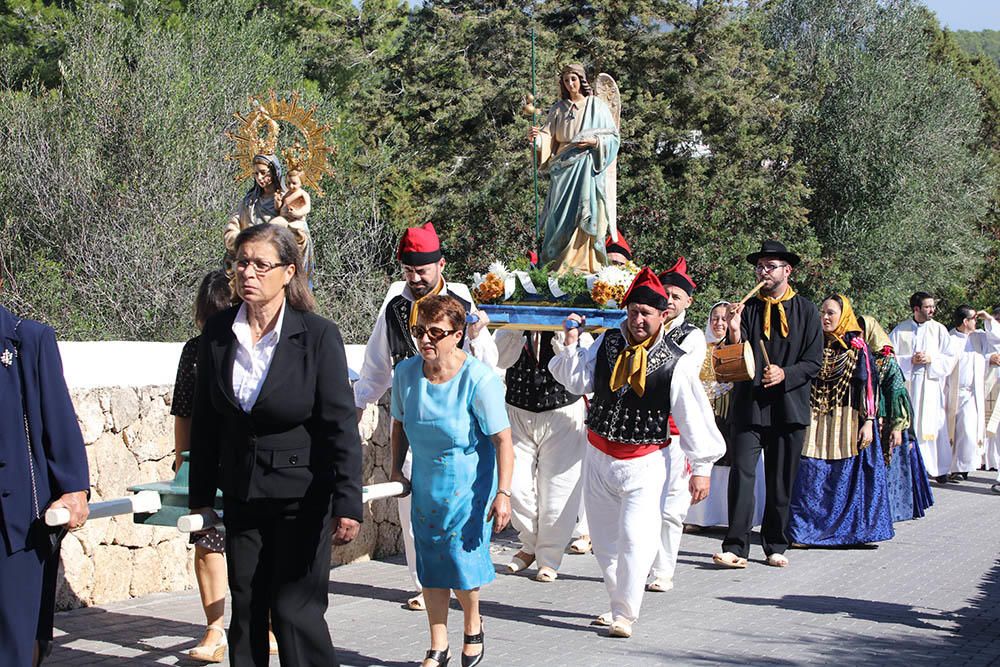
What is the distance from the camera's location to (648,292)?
729cm

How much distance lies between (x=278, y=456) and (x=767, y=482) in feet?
20.3

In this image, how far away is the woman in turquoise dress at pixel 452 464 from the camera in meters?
5.94

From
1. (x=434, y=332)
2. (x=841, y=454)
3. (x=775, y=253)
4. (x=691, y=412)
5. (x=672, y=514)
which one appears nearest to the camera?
(x=434, y=332)

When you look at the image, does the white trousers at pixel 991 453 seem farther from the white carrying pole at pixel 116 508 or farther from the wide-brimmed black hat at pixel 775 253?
the white carrying pole at pixel 116 508

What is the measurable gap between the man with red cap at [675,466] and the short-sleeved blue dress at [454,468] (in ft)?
6.72

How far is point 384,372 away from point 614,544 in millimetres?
1631

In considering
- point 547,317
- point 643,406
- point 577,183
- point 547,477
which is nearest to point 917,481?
point 577,183

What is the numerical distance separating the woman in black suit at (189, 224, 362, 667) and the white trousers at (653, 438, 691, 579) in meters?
3.98

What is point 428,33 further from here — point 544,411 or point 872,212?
point 544,411

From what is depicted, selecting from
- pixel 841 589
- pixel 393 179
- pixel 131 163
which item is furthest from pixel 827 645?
pixel 393 179

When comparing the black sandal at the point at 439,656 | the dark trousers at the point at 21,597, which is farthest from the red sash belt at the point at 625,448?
the dark trousers at the point at 21,597

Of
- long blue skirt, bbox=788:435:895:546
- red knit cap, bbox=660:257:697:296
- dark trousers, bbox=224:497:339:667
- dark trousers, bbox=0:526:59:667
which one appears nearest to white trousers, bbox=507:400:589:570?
red knit cap, bbox=660:257:697:296

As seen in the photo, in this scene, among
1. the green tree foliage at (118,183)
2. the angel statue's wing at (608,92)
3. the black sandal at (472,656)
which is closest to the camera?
the black sandal at (472,656)

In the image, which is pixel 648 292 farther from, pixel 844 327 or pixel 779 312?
pixel 844 327
